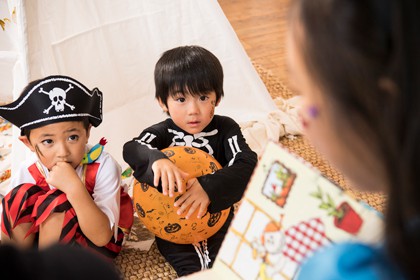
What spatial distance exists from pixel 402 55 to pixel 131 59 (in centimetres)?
146

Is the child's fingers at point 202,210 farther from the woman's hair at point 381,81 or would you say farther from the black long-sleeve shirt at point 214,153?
the woman's hair at point 381,81

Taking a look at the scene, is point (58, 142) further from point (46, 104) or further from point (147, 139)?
point (147, 139)

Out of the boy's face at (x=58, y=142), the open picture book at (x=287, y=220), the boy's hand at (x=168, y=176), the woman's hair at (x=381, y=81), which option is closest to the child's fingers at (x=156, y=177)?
the boy's hand at (x=168, y=176)

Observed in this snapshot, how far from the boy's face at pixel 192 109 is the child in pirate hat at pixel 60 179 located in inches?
8.1

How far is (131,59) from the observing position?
179 cm

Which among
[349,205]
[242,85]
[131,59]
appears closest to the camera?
[349,205]

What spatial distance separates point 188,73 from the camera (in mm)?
1294

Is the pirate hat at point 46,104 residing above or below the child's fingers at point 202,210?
above

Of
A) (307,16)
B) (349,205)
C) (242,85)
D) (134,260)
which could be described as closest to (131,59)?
(242,85)

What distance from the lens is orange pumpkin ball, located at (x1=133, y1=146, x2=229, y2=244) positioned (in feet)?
4.00

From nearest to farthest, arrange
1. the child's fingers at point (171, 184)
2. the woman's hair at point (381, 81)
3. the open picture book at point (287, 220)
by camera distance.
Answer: the woman's hair at point (381, 81), the open picture book at point (287, 220), the child's fingers at point (171, 184)

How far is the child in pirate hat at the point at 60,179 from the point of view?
1182 mm

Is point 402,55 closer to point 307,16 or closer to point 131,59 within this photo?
point 307,16

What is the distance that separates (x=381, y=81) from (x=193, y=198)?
0.79 metres
